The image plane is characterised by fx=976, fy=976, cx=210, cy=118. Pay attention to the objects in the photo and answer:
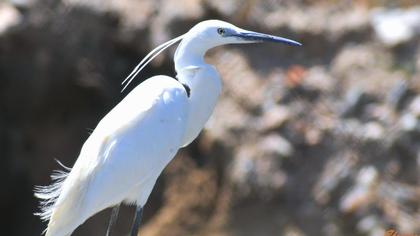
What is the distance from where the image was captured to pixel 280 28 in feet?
22.3

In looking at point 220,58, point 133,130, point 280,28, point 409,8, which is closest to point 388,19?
point 409,8

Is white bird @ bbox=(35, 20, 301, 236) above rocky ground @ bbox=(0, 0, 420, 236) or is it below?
above

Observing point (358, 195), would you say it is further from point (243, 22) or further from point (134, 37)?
point (134, 37)

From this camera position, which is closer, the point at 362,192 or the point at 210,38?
the point at 210,38

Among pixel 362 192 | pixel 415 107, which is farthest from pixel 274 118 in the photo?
pixel 415 107

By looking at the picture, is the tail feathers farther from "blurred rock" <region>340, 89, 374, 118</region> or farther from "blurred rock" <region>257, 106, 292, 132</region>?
"blurred rock" <region>340, 89, 374, 118</region>

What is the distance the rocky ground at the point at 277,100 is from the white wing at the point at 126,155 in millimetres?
2187

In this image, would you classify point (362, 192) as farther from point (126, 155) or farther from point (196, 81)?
point (126, 155)

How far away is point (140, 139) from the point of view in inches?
168

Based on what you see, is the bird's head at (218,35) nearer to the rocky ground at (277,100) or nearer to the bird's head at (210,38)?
the bird's head at (210,38)

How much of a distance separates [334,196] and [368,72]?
0.87 m

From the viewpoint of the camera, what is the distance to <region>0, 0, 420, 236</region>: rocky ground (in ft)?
20.7

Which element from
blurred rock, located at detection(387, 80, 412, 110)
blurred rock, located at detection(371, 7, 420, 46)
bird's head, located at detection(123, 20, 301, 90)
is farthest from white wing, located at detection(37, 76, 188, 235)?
blurred rock, located at detection(371, 7, 420, 46)

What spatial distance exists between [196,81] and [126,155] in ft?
1.55
